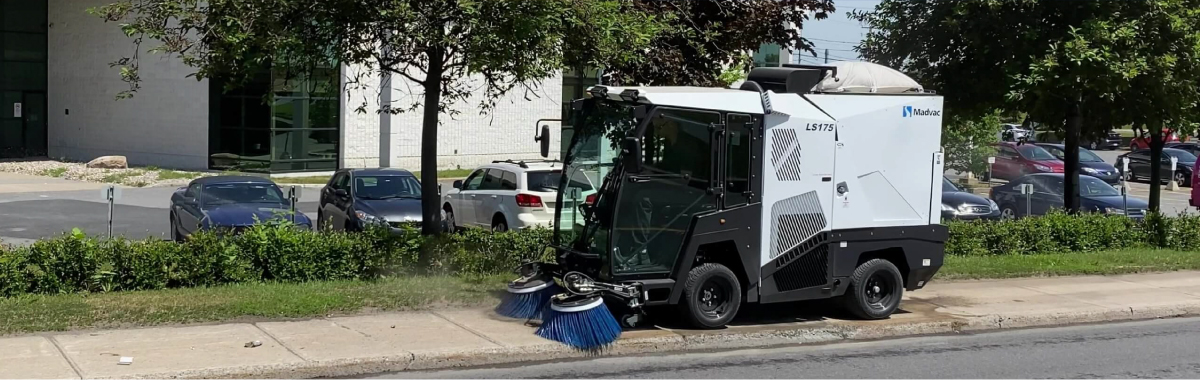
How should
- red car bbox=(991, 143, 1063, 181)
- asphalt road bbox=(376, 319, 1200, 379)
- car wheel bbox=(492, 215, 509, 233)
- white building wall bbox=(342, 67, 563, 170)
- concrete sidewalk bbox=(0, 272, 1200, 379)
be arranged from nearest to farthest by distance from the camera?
1. concrete sidewalk bbox=(0, 272, 1200, 379)
2. asphalt road bbox=(376, 319, 1200, 379)
3. car wheel bbox=(492, 215, 509, 233)
4. white building wall bbox=(342, 67, 563, 170)
5. red car bbox=(991, 143, 1063, 181)

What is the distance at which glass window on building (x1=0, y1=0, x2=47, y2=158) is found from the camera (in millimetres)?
35969

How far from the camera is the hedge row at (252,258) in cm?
1055

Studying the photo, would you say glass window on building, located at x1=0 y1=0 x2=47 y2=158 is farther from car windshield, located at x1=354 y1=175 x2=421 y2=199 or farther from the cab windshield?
the cab windshield

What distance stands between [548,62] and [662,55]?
244 cm

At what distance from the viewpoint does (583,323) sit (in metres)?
9.54

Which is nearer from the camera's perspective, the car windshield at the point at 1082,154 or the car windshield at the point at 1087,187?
the car windshield at the point at 1087,187

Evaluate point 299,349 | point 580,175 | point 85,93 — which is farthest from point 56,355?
point 85,93

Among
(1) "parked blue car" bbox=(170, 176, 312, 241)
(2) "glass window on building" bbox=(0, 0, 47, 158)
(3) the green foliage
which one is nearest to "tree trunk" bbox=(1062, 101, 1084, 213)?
(3) the green foliage

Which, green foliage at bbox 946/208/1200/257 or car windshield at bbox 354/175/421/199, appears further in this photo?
car windshield at bbox 354/175/421/199

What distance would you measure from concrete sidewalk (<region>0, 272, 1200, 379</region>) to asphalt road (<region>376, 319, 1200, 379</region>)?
0.67ft

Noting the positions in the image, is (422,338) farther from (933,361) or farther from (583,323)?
(933,361)

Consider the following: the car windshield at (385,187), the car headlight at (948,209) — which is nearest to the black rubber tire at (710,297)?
the car windshield at (385,187)

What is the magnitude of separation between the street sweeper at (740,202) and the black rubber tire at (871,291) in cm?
2

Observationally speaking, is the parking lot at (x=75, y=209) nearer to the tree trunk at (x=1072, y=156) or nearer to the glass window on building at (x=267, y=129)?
the glass window on building at (x=267, y=129)
